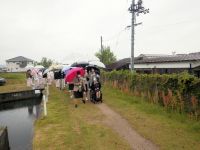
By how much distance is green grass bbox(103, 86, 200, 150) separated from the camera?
8375 millimetres

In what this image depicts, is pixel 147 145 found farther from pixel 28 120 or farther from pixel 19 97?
pixel 19 97

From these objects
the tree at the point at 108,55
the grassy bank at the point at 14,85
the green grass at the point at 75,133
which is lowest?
the green grass at the point at 75,133

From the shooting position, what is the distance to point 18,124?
687 inches

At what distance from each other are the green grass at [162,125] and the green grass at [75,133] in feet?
4.26

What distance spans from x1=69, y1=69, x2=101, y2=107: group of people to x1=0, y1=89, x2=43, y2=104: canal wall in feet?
40.1

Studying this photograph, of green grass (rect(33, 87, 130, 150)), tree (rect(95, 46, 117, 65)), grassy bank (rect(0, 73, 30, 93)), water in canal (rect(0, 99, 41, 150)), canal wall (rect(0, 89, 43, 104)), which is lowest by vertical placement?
water in canal (rect(0, 99, 41, 150))

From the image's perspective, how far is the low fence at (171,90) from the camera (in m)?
11.4

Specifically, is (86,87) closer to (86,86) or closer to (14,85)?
(86,86)

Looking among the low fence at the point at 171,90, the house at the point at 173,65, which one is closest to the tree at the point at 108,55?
the house at the point at 173,65

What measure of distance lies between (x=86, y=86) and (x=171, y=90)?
19.3 ft

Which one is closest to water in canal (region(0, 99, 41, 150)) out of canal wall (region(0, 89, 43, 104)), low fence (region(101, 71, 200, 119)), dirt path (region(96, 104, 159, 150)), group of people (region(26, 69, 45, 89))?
canal wall (region(0, 89, 43, 104))

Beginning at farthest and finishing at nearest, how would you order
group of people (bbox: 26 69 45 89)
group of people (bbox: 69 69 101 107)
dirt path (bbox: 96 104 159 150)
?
group of people (bbox: 26 69 45 89) → group of people (bbox: 69 69 101 107) → dirt path (bbox: 96 104 159 150)

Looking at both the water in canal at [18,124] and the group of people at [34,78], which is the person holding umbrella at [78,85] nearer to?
the water in canal at [18,124]

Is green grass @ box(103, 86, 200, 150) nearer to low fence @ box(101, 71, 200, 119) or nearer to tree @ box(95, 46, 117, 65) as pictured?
low fence @ box(101, 71, 200, 119)
